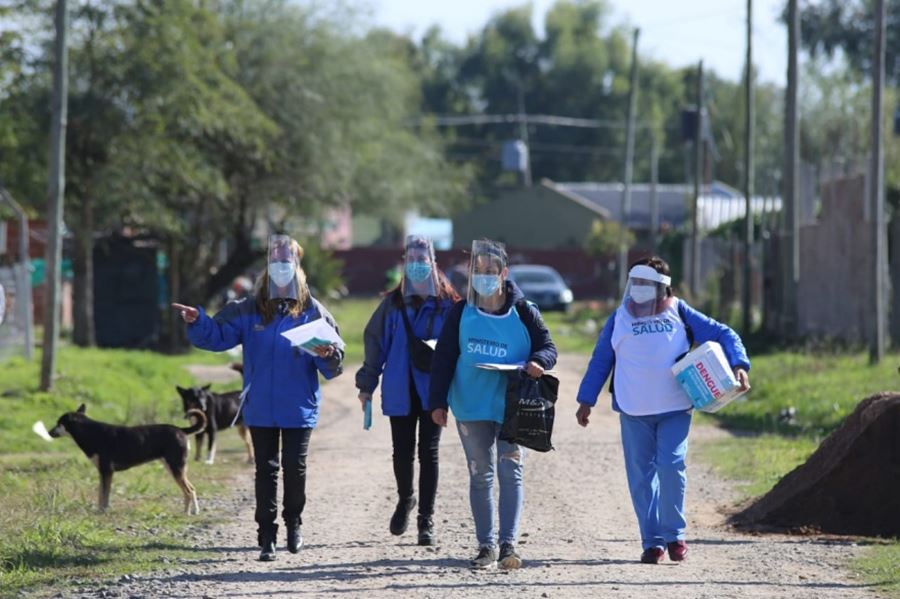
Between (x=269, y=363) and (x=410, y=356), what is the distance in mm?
856

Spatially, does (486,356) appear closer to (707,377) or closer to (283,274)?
(707,377)

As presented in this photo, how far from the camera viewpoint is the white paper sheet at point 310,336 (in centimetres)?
984

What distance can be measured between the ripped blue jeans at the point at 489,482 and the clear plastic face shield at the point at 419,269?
3.55 ft

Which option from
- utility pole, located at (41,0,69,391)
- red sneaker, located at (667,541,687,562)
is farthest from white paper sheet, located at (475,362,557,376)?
utility pole, located at (41,0,69,391)

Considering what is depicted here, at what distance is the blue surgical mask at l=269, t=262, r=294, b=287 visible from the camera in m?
9.97

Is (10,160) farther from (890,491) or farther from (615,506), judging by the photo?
(890,491)

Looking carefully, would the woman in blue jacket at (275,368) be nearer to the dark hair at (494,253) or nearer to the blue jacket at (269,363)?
the blue jacket at (269,363)

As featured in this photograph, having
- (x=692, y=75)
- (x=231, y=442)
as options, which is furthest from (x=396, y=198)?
(x=692, y=75)

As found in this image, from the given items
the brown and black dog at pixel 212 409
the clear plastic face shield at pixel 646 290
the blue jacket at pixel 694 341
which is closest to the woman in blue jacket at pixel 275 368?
the blue jacket at pixel 694 341

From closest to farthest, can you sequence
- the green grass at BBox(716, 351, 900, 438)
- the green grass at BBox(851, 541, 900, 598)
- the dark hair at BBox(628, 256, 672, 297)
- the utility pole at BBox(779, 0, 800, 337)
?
the green grass at BBox(851, 541, 900, 598)
the dark hair at BBox(628, 256, 672, 297)
the green grass at BBox(716, 351, 900, 438)
the utility pole at BBox(779, 0, 800, 337)

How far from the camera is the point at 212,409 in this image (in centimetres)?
1556

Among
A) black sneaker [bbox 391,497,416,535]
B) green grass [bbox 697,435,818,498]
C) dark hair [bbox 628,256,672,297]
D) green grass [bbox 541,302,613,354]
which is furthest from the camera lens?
green grass [bbox 541,302,613,354]

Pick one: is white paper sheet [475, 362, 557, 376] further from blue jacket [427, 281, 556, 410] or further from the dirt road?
the dirt road

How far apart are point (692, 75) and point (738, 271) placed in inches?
2071
